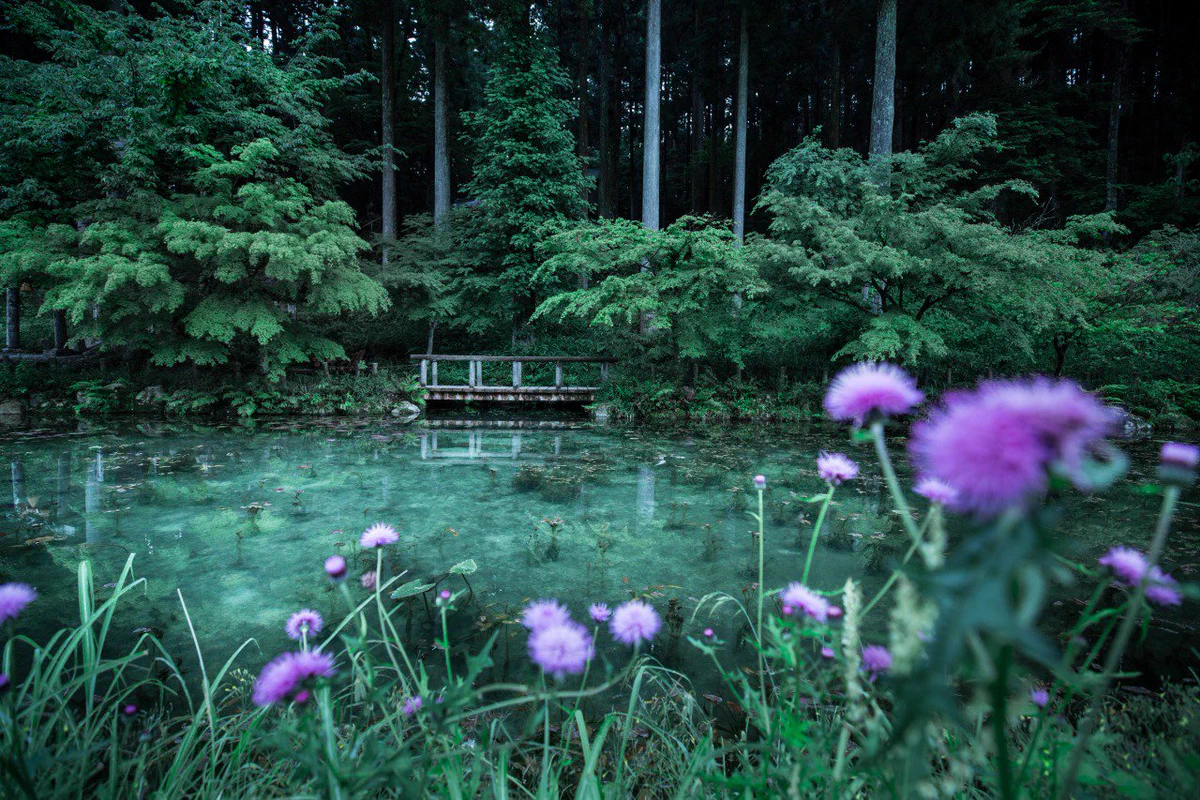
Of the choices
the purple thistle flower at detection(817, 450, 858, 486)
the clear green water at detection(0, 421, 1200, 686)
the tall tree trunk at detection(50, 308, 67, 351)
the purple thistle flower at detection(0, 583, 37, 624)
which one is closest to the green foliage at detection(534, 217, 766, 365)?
the clear green water at detection(0, 421, 1200, 686)

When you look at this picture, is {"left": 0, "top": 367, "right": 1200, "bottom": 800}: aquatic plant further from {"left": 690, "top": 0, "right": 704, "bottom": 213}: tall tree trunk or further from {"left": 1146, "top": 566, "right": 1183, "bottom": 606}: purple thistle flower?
{"left": 690, "top": 0, "right": 704, "bottom": 213}: tall tree trunk

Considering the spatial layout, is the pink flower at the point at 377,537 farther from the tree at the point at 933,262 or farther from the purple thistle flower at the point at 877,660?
the tree at the point at 933,262

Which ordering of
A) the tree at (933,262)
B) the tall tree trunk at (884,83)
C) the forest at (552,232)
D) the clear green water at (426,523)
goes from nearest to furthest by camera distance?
1. the clear green water at (426,523)
2. the tree at (933,262)
3. the forest at (552,232)
4. the tall tree trunk at (884,83)

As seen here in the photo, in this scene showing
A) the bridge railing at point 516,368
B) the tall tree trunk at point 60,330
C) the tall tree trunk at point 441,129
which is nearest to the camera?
the bridge railing at point 516,368

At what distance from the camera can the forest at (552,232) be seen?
8125 mm

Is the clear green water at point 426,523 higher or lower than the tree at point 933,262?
lower

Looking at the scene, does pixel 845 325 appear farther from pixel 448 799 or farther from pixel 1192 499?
pixel 448 799

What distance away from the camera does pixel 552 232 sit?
39.7ft

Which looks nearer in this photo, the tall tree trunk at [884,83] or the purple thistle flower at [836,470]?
the purple thistle flower at [836,470]

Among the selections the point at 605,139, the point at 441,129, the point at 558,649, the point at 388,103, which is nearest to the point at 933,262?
the point at 558,649

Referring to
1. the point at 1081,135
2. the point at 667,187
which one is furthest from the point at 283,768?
the point at 667,187

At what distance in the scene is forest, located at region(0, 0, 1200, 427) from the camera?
320 inches

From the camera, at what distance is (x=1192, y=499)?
205 inches

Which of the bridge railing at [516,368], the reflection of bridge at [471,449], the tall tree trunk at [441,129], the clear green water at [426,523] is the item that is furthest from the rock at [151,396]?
the tall tree trunk at [441,129]
